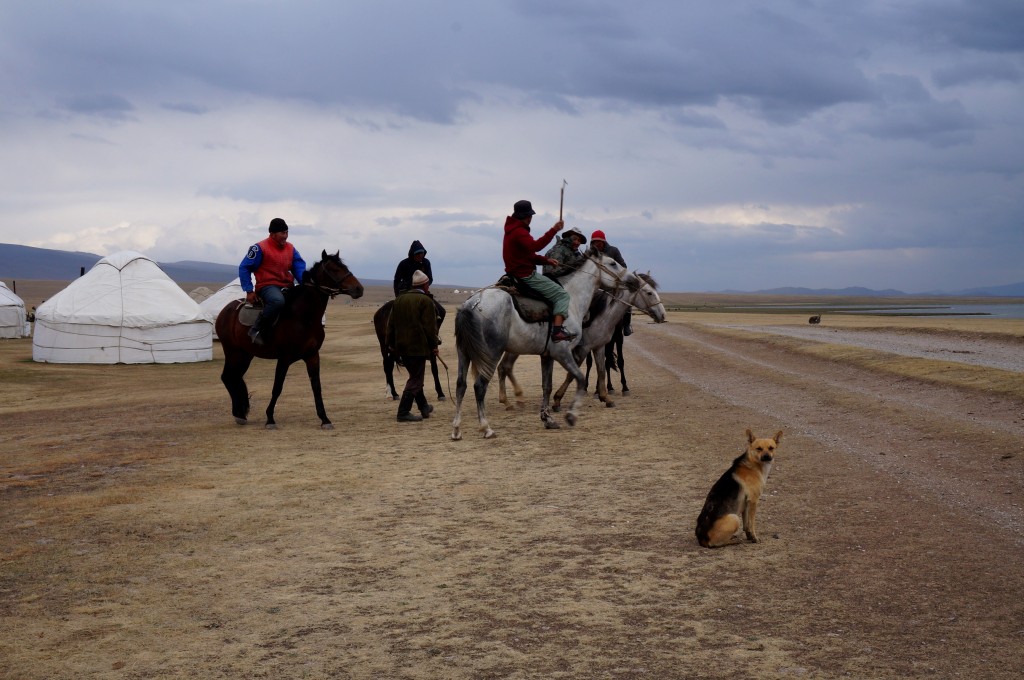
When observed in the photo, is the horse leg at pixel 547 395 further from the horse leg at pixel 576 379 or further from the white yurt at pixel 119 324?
the white yurt at pixel 119 324

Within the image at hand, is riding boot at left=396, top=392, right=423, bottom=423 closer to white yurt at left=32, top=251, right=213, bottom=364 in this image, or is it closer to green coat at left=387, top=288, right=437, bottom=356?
green coat at left=387, top=288, right=437, bottom=356

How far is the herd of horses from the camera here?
1164 centimetres

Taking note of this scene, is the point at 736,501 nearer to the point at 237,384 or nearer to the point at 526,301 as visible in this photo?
the point at 526,301

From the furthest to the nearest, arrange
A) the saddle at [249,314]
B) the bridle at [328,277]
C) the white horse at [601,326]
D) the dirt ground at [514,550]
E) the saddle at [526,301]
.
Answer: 1. the white horse at [601,326]
2. the saddle at [249,314]
3. the bridle at [328,277]
4. the saddle at [526,301]
5. the dirt ground at [514,550]

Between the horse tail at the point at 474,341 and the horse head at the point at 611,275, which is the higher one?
the horse head at the point at 611,275

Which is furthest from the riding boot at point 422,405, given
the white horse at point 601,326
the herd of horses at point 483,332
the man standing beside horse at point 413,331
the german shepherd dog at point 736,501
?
the german shepherd dog at point 736,501

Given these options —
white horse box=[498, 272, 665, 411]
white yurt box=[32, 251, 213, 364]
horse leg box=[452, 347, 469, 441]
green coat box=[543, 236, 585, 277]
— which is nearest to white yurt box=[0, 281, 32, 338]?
white yurt box=[32, 251, 213, 364]

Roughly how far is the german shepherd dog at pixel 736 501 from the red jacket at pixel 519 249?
5.72 m

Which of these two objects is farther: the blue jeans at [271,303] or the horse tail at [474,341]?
the blue jeans at [271,303]

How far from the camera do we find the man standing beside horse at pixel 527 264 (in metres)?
12.0

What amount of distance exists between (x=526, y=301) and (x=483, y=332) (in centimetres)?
90

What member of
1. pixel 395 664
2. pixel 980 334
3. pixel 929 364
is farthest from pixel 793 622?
pixel 980 334

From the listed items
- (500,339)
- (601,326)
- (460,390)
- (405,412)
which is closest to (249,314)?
(405,412)

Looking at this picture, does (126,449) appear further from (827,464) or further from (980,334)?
(980,334)
